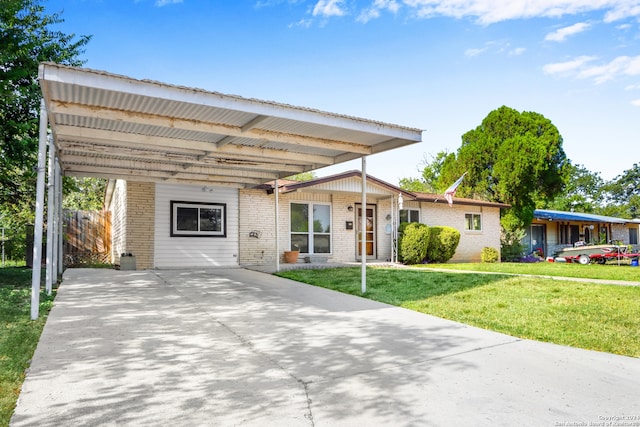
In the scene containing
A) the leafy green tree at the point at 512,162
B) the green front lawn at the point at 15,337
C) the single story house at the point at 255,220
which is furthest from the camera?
the leafy green tree at the point at 512,162

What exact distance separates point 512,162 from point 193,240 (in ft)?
60.3

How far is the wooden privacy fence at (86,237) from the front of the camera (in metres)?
15.3

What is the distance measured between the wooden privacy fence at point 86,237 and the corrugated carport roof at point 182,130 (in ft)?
18.1

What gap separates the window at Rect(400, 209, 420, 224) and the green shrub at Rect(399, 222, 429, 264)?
5.44ft

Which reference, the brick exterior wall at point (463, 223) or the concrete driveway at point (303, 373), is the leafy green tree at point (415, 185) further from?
the concrete driveway at point (303, 373)

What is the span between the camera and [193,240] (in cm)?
1312

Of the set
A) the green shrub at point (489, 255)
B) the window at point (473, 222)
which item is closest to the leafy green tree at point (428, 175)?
the window at point (473, 222)

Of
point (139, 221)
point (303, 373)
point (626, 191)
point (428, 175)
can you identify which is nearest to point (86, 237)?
point (139, 221)

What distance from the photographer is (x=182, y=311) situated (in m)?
5.91

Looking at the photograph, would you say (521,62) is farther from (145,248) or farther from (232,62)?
(145,248)

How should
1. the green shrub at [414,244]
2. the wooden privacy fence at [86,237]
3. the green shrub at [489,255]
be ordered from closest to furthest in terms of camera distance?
the wooden privacy fence at [86,237]
the green shrub at [414,244]
the green shrub at [489,255]

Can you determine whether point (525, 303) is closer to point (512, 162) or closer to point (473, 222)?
point (473, 222)

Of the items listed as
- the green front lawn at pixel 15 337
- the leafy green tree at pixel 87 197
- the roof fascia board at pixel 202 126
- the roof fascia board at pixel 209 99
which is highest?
the leafy green tree at pixel 87 197

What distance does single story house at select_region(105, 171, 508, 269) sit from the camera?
1257cm
